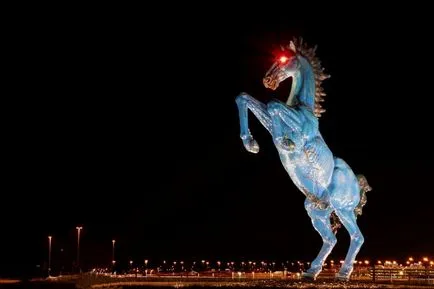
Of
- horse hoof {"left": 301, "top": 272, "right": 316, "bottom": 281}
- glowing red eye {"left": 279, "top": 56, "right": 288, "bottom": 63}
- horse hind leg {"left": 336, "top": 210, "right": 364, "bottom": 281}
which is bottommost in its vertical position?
horse hoof {"left": 301, "top": 272, "right": 316, "bottom": 281}

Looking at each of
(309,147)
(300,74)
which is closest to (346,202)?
(309,147)

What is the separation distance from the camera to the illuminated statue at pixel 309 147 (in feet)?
44.7

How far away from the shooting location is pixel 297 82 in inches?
578

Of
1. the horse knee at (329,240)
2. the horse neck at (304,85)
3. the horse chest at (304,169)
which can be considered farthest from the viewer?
the horse knee at (329,240)

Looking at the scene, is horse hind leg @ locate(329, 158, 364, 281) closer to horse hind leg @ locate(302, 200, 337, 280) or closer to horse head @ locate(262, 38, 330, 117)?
horse hind leg @ locate(302, 200, 337, 280)

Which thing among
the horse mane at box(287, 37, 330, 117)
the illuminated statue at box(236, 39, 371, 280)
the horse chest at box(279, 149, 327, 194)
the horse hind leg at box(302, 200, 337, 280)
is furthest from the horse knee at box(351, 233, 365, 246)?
the horse mane at box(287, 37, 330, 117)

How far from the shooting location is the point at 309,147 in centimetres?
1389

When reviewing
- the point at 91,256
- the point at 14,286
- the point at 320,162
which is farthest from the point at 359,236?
the point at 91,256

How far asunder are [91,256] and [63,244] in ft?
14.0

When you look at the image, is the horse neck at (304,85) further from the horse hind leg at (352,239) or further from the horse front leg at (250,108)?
the horse hind leg at (352,239)

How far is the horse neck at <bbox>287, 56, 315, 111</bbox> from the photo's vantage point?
47.8ft

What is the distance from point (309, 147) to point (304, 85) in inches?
→ 59.5

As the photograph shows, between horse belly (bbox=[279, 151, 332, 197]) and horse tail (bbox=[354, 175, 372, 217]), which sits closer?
horse belly (bbox=[279, 151, 332, 197])

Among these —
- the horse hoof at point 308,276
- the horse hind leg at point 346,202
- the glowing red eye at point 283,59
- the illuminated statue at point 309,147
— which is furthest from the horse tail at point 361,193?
the glowing red eye at point 283,59
